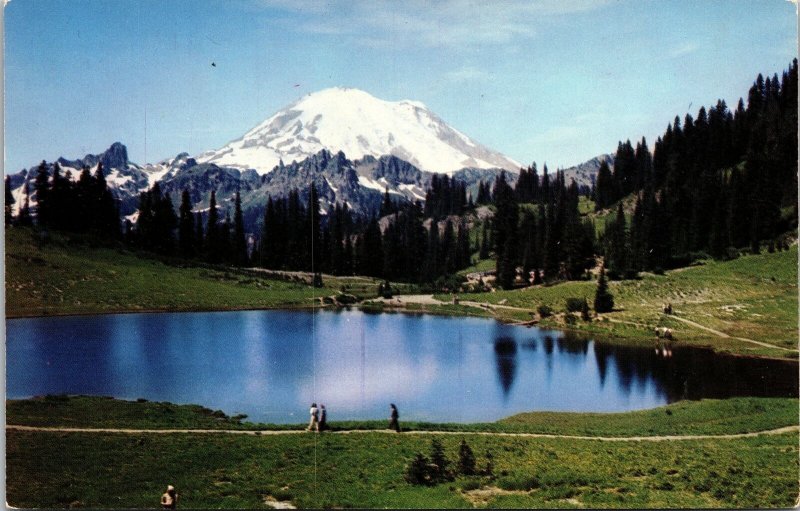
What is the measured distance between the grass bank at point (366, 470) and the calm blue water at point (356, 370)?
423 centimetres

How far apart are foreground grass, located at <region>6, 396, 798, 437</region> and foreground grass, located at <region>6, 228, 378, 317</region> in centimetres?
879

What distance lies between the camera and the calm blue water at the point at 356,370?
105 ft

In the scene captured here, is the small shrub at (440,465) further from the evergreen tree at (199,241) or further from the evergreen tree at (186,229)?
the evergreen tree at (199,241)

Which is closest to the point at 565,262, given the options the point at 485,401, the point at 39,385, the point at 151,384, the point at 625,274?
the point at 625,274

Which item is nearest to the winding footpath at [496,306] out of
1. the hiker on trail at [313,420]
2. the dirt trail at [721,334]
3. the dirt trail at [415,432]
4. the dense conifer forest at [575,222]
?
the dirt trail at [721,334]

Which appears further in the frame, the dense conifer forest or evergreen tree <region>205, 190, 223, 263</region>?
evergreen tree <region>205, 190, 223, 263</region>

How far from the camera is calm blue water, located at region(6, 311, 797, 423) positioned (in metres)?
32.1

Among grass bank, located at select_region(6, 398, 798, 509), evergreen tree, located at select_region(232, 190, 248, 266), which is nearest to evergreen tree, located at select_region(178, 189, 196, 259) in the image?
evergreen tree, located at select_region(232, 190, 248, 266)

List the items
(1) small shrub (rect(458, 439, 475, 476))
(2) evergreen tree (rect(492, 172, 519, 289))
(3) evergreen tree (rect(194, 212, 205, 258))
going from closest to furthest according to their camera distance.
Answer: (1) small shrub (rect(458, 439, 475, 476)) → (2) evergreen tree (rect(492, 172, 519, 289)) → (3) evergreen tree (rect(194, 212, 205, 258))

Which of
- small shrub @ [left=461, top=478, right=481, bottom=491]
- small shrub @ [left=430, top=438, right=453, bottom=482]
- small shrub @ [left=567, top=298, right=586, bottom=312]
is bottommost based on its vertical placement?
small shrub @ [left=461, top=478, right=481, bottom=491]

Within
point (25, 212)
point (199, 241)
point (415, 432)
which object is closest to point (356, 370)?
point (415, 432)

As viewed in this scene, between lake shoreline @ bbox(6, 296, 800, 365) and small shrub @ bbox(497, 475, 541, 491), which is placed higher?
lake shoreline @ bbox(6, 296, 800, 365)

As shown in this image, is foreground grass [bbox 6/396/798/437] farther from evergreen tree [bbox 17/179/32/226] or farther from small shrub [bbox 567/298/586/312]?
evergreen tree [bbox 17/179/32/226]

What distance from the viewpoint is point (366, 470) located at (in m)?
23.7
